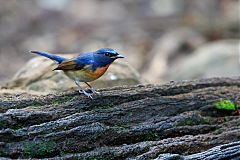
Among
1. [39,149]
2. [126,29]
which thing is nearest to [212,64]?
[126,29]

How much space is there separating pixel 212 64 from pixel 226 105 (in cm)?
628

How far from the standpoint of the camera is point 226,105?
771 cm

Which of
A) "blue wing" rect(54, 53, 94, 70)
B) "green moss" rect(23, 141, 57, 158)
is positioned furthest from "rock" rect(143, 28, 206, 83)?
"green moss" rect(23, 141, 57, 158)

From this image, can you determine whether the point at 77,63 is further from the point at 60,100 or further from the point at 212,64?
the point at 212,64

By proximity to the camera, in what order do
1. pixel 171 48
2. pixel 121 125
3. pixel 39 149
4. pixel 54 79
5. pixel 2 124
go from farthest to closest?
pixel 171 48
pixel 54 79
pixel 121 125
pixel 2 124
pixel 39 149

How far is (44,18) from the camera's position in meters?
20.3

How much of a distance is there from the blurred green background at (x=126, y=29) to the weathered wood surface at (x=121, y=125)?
306 inches

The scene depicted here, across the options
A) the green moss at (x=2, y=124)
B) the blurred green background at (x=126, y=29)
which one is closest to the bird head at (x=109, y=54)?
the green moss at (x=2, y=124)

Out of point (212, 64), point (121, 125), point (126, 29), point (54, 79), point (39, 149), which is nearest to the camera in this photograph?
point (39, 149)

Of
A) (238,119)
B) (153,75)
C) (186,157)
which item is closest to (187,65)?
(153,75)

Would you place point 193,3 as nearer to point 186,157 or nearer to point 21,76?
point 21,76

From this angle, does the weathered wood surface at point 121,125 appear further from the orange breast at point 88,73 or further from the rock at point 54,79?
the rock at point 54,79

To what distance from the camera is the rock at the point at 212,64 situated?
13424mm

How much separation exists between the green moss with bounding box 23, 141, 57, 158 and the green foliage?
7.66 ft
